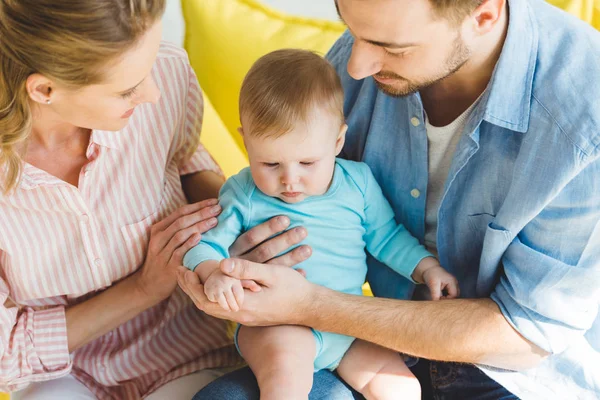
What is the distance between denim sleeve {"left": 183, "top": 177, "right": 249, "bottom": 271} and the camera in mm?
1456

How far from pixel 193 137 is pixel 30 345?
0.58 metres

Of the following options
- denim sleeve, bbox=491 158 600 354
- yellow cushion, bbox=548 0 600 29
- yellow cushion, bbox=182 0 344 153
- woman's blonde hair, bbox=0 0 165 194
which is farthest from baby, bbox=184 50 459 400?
yellow cushion, bbox=548 0 600 29

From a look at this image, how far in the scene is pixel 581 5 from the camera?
177cm

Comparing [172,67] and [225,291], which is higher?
[172,67]

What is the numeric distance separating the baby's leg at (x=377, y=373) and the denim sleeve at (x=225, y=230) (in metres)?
0.34

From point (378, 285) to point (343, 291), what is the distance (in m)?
0.20

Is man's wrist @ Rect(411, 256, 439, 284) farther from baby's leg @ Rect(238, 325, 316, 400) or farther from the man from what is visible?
baby's leg @ Rect(238, 325, 316, 400)

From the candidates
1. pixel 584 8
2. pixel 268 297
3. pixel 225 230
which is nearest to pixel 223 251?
pixel 225 230

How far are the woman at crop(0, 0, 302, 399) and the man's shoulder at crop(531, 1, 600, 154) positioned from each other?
566mm

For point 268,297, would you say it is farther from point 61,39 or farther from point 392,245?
point 61,39

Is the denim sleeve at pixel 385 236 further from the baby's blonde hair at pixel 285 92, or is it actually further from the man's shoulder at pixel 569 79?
the man's shoulder at pixel 569 79

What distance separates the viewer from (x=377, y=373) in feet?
4.83

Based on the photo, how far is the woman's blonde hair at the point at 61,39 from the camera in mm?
1182

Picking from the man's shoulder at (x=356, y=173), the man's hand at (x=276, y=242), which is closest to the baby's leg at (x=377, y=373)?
the man's hand at (x=276, y=242)
